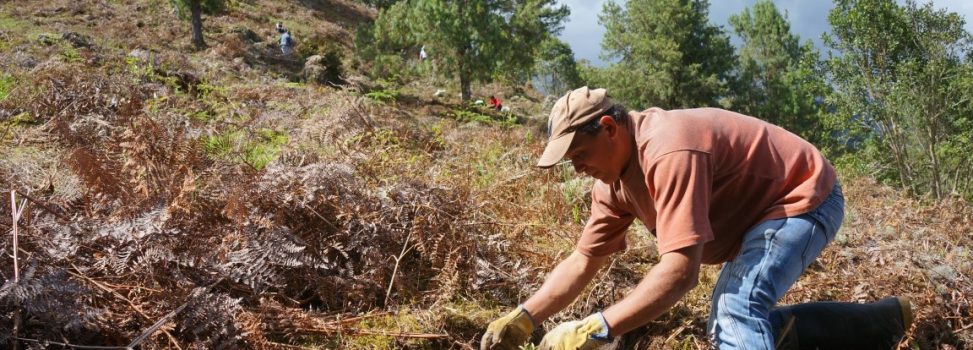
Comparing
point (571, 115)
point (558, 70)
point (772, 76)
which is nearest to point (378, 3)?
point (558, 70)

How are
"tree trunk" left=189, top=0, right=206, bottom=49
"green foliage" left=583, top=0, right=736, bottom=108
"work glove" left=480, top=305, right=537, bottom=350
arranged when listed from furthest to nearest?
"green foliage" left=583, top=0, right=736, bottom=108, "tree trunk" left=189, top=0, right=206, bottom=49, "work glove" left=480, top=305, right=537, bottom=350

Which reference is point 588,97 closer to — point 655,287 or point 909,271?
point 655,287

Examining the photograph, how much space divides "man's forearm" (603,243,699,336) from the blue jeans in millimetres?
248

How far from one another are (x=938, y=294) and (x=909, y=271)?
7.9 inches

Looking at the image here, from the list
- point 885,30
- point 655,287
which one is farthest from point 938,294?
point 885,30

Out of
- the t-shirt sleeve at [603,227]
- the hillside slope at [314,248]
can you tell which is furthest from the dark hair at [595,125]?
the hillside slope at [314,248]

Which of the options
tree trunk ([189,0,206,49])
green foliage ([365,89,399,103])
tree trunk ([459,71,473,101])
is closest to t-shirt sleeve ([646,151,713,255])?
green foliage ([365,89,399,103])

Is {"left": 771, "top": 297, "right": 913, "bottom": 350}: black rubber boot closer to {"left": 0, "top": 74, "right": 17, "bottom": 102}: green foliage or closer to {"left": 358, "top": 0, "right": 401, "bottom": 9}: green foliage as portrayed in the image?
{"left": 0, "top": 74, "right": 17, "bottom": 102}: green foliage

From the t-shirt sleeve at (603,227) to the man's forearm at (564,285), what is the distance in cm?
5

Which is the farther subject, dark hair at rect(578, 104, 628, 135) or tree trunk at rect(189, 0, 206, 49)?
tree trunk at rect(189, 0, 206, 49)

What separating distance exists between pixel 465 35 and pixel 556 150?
17385 millimetres

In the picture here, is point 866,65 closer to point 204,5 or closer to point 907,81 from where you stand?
point 907,81

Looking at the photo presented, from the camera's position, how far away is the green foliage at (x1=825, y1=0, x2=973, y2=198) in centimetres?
1811

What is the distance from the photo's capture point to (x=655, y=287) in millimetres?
2066
